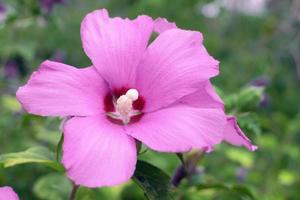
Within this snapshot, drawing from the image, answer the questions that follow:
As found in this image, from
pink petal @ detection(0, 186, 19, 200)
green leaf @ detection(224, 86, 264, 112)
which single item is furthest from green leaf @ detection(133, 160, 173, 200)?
green leaf @ detection(224, 86, 264, 112)

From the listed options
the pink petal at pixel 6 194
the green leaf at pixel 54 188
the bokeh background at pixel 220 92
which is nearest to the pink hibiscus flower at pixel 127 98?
the pink petal at pixel 6 194

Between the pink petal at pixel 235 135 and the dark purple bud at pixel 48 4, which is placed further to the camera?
the dark purple bud at pixel 48 4

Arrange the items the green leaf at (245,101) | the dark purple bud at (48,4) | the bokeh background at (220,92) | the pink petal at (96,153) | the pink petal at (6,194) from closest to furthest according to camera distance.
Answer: the pink petal at (96,153)
the pink petal at (6,194)
the green leaf at (245,101)
the bokeh background at (220,92)
the dark purple bud at (48,4)

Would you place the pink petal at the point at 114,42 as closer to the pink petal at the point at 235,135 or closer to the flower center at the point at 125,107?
the flower center at the point at 125,107

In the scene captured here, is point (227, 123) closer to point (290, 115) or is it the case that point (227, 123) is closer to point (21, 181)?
point (21, 181)

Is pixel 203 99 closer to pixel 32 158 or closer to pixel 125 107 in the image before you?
pixel 125 107

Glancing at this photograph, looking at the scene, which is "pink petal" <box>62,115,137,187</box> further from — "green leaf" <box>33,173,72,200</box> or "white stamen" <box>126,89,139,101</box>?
"green leaf" <box>33,173,72,200</box>

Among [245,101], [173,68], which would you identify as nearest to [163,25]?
[173,68]
